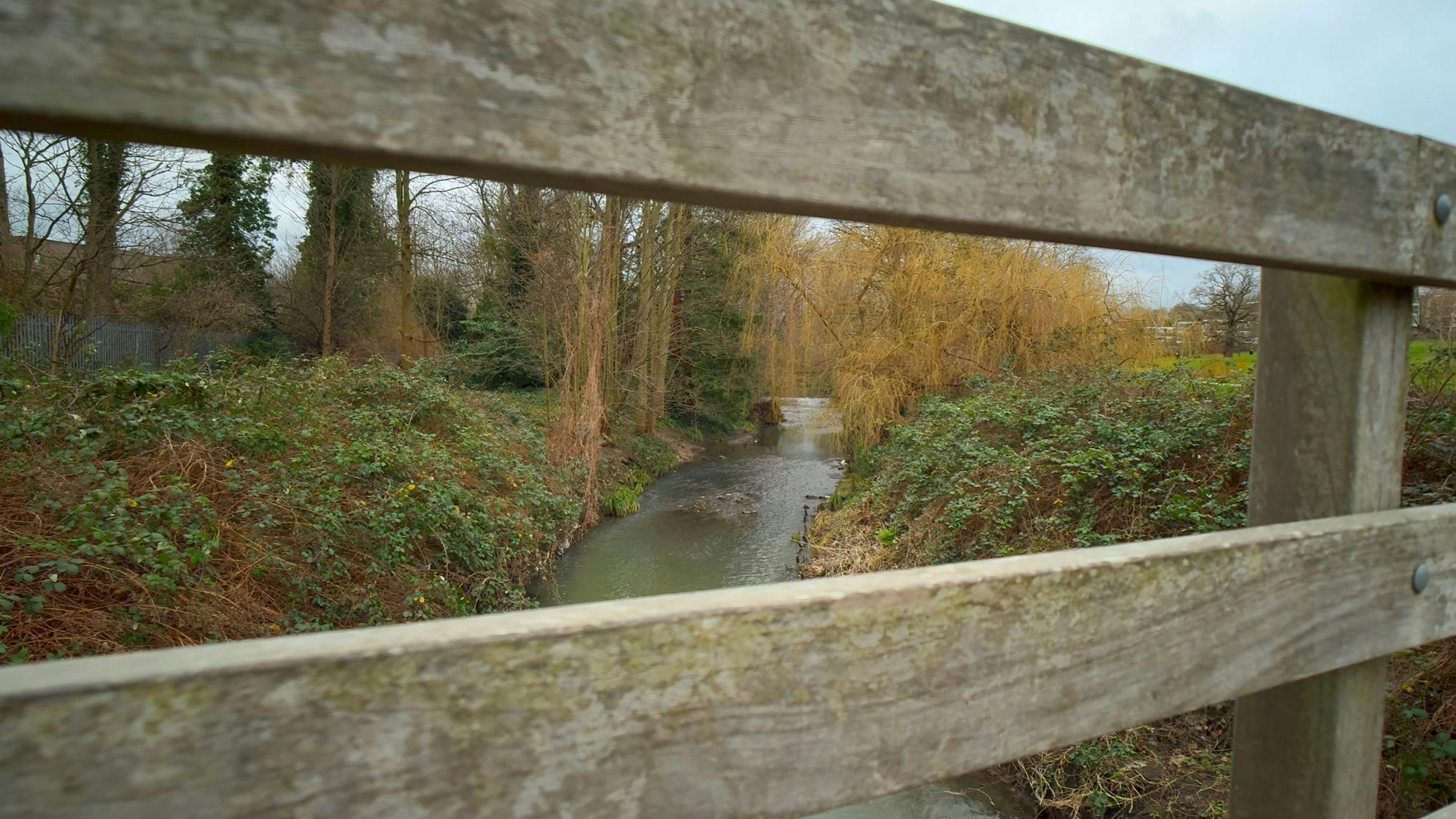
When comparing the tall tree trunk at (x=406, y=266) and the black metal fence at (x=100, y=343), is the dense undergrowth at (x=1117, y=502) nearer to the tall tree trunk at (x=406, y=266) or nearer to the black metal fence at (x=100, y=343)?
the black metal fence at (x=100, y=343)

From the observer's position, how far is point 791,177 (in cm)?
69

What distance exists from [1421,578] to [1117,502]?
18.8 feet

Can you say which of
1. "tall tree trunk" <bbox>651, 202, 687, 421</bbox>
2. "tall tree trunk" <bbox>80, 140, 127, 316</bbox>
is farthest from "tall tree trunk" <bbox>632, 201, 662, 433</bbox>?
"tall tree trunk" <bbox>80, 140, 127, 316</bbox>

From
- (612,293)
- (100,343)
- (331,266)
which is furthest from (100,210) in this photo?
(331,266)

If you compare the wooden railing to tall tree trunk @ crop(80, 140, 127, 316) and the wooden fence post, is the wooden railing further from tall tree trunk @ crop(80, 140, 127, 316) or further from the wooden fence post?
tall tree trunk @ crop(80, 140, 127, 316)

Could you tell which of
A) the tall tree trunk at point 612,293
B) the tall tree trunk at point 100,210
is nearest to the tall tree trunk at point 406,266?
the tall tree trunk at point 612,293

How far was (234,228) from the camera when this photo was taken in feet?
56.0

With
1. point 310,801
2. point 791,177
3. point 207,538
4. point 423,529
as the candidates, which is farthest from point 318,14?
point 423,529

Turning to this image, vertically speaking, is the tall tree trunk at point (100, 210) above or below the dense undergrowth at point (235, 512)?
above

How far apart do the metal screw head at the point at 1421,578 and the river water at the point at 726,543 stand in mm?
4485

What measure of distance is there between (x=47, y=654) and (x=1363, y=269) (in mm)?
4913

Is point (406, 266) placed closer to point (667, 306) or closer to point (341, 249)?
→ point (341, 249)

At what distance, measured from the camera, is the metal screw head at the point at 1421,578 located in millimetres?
1167

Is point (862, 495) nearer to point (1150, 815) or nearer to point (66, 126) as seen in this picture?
point (1150, 815)
